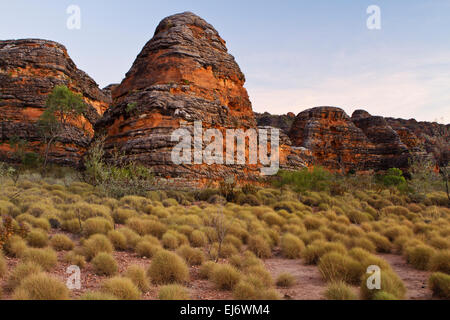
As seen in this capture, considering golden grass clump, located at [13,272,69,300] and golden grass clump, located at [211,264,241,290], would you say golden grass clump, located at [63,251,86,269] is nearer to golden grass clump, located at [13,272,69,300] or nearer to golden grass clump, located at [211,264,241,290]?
golden grass clump, located at [13,272,69,300]

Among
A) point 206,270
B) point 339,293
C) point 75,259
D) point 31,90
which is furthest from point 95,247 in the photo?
point 31,90

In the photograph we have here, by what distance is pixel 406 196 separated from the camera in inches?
666

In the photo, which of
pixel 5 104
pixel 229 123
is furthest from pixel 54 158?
pixel 229 123

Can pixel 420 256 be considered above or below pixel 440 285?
below

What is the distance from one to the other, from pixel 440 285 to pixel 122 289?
4.64 metres

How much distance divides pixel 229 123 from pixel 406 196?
41.1ft

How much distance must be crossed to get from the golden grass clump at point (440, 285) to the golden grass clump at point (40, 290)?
5316 millimetres

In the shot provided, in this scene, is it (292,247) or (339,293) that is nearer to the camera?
(339,293)

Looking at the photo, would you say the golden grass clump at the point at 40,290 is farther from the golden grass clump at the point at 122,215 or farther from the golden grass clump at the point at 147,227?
the golden grass clump at the point at 122,215

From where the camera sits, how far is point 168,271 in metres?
4.70

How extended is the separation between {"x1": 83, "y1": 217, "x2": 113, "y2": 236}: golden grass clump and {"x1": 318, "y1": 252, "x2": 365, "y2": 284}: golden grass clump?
535 cm

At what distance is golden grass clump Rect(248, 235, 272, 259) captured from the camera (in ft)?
21.3

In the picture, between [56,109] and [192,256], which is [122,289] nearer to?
[192,256]
